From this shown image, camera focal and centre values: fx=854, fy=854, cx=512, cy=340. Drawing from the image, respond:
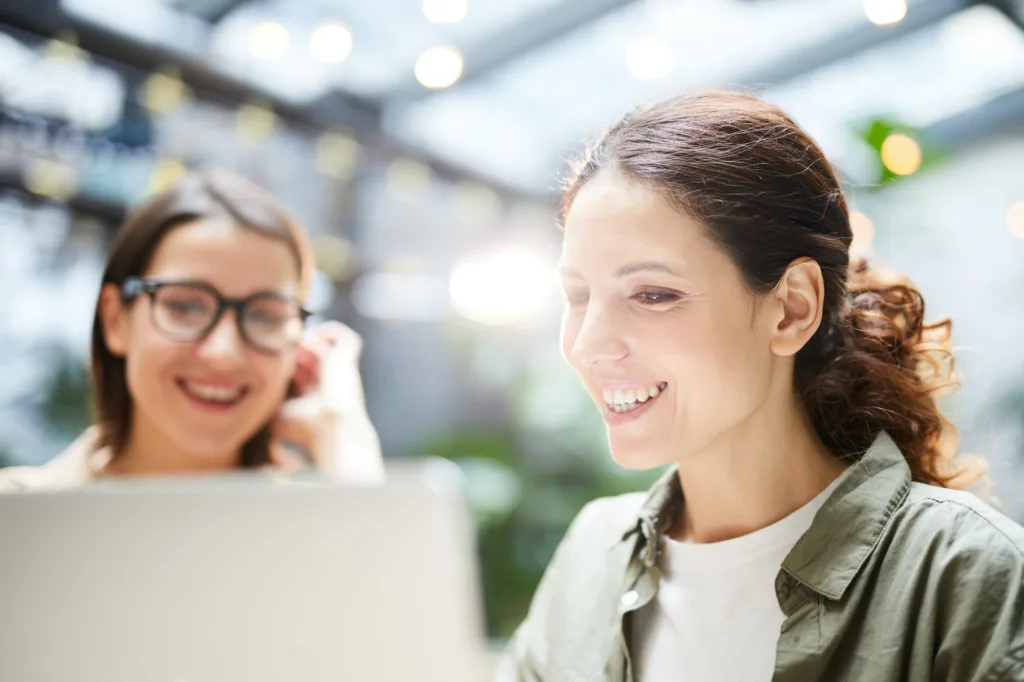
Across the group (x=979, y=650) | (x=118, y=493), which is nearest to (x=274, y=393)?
(x=118, y=493)

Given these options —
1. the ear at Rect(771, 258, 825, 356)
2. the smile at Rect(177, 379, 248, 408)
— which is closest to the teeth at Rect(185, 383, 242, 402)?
the smile at Rect(177, 379, 248, 408)

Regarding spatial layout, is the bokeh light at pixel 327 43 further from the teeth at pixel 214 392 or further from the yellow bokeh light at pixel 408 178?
the teeth at pixel 214 392

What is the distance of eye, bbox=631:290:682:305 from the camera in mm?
1209

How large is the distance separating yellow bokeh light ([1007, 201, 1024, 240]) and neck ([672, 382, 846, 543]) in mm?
1210

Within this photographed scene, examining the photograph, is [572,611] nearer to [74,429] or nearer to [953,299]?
[74,429]

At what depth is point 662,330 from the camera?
1.20 metres

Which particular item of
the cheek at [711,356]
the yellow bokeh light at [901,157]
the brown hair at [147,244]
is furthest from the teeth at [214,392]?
the yellow bokeh light at [901,157]

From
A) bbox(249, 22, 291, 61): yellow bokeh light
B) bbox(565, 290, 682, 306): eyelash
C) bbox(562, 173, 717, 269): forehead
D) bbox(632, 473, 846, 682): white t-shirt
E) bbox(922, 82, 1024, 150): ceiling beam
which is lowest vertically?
bbox(632, 473, 846, 682): white t-shirt

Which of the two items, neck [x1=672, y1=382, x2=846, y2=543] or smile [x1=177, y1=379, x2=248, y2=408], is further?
smile [x1=177, y1=379, x2=248, y2=408]

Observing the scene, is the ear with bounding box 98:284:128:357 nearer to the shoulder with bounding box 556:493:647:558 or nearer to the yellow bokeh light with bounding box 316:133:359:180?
the yellow bokeh light with bounding box 316:133:359:180

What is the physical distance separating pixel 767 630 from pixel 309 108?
1642mm

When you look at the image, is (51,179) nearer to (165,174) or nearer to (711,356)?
(165,174)

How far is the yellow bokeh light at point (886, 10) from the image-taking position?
1.97 meters

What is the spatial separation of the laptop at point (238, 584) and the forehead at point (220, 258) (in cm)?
89
